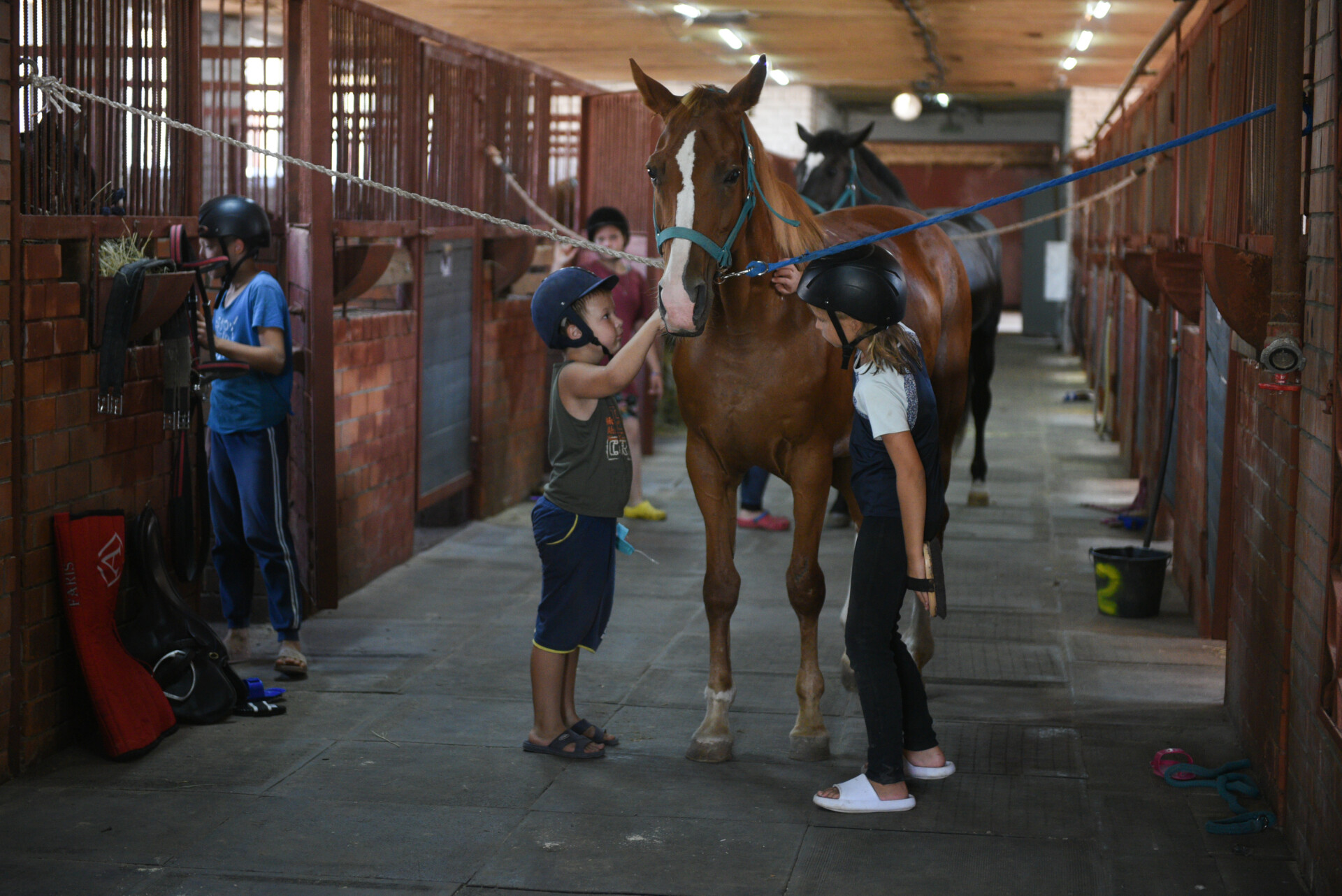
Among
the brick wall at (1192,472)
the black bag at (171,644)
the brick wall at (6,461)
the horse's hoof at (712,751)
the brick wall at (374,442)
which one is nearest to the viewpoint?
the brick wall at (6,461)

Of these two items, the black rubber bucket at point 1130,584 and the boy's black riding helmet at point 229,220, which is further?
the black rubber bucket at point 1130,584

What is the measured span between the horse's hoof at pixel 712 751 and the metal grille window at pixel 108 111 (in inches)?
102

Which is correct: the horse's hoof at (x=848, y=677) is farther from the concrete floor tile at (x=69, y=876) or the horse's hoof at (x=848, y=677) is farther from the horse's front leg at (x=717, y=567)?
the concrete floor tile at (x=69, y=876)

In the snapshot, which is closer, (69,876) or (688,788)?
(69,876)

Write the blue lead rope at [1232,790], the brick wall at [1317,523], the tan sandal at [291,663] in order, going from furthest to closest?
the tan sandal at [291,663] < the blue lead rope at [1232,790] < the brick wall at [1317,523]

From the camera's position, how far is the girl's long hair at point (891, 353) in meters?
3.64

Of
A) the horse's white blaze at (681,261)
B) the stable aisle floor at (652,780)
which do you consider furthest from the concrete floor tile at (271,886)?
the horse's white blaze at (681,261)

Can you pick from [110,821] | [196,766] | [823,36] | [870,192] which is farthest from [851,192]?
[823,36]

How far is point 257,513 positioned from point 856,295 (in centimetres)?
253

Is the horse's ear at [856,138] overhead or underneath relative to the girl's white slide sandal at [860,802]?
overhead

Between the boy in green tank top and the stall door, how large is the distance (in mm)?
3172

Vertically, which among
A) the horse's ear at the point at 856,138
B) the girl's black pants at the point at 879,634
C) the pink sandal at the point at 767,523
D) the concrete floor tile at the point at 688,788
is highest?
the horse's ear at the point at 856,138

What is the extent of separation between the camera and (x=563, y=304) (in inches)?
160

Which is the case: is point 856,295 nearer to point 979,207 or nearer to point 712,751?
point 979,207
